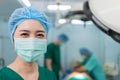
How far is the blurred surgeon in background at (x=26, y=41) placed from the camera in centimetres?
108

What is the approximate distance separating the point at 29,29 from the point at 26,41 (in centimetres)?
7

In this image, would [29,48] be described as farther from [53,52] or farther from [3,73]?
[53,52]

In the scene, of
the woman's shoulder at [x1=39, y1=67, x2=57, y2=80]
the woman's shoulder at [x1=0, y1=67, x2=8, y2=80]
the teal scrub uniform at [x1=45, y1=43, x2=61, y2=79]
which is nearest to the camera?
the woman's shoulder at [x1=0, y1=67, x2=8, y2=80]

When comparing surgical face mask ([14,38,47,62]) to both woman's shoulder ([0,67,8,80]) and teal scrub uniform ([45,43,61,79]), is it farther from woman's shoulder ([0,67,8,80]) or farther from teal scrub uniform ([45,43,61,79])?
teal scrub uniform ([45,43,61,79])

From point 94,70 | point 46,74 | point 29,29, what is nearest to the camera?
point 29,29

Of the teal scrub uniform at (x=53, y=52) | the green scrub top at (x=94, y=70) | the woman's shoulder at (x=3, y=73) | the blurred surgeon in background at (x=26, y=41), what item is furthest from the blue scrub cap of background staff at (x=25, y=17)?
the teal scrub uniform at (x=53, y=52)

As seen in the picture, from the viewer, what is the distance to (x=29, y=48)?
44.9 inches

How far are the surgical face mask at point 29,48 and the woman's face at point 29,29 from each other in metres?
0.02

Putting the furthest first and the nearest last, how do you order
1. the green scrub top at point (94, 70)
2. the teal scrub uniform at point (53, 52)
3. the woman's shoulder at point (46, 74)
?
the teal scrub uniform at point (53, 52) < the green scrub top at point (94, 70) < the woman's shoulder at point (46, 74)

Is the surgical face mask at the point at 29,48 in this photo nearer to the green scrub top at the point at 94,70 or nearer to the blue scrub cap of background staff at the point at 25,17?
the blue scrub cap of background staff at the point at 25,17

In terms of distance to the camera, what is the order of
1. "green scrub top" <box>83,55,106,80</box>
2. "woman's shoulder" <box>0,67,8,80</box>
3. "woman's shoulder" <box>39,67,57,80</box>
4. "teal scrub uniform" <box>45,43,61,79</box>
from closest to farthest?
"woman's shoulder" <box>0,67,8,80</box>, "woman's shoulder" <box>39,67,57,80</box>, "green scrub top" <box>83,55,106,80</box>, "teal scrub uniform" <box>45,43,61,79</box>

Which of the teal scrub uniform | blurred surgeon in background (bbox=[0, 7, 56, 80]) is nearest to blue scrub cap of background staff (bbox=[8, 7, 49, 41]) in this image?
blurred surgeon in background (bbox=[0, 7, 56, 80])

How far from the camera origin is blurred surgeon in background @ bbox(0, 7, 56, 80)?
1083 mm

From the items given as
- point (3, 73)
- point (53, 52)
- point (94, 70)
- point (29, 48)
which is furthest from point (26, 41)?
point (53, 52)
